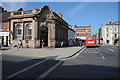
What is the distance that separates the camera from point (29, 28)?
27828mm

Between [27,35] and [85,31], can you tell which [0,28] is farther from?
[85,31]

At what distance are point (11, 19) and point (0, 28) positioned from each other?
6.40 m

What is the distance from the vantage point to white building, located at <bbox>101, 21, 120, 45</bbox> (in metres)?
69.4

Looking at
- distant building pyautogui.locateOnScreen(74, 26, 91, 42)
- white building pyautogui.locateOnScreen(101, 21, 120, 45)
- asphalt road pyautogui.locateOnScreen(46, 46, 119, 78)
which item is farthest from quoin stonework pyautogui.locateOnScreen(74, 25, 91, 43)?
asphalt road pyautogui.locateOnScreen(46, 46, 119, 78)

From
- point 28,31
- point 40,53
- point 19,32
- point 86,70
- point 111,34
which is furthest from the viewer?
point 111,34

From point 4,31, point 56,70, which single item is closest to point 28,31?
point 4,31

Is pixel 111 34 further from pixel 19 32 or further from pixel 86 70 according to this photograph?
pixel 86 70

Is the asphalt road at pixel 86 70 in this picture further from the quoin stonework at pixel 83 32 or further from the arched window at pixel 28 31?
the quoin stonework at pixel 83 32

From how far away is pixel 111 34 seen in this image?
70062 millimetres

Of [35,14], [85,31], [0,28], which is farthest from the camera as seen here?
[85,31]

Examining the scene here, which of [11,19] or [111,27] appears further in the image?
[111,27]

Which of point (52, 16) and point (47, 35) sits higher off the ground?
point (52, 16)

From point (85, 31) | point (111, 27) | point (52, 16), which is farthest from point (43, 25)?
point (85, 31)

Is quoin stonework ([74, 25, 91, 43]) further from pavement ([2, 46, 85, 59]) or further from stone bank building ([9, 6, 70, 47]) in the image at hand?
pavement ([2, 46, 85, 59])
